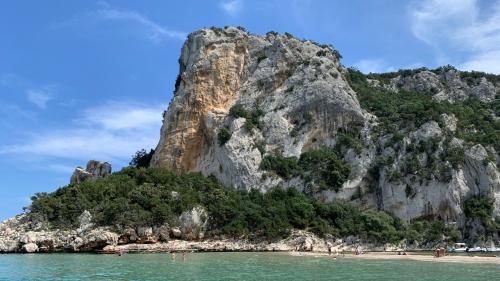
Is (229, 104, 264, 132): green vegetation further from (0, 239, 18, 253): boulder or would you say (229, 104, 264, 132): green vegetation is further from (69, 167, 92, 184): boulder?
(0, 239, 18, 253): boulder

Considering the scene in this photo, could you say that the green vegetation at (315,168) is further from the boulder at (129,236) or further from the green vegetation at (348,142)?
the boulder at (129,236)

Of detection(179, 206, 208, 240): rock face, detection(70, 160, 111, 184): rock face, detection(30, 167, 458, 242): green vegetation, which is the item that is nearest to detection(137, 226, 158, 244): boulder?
detection(30, 167, 458, 242): green vegetation

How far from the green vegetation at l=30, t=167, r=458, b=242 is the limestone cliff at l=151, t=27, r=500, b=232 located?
4217 mm

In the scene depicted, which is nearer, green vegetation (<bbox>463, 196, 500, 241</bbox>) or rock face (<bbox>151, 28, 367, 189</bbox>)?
green vegetation (<bbox>463, 196, 500, 241</bbox>)

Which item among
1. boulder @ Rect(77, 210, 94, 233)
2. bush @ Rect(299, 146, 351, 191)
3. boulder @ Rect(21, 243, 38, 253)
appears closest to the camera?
boulder @ Rect(21, 243, 38, 253)

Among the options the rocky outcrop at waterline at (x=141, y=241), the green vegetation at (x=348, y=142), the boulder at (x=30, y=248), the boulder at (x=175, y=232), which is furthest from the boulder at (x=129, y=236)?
the green vegetation at (x=348, y=142)

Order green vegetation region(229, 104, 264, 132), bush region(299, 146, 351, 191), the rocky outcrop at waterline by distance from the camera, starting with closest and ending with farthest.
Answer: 1. the rocky outcrop at waterline
2. bush region(299, 146, 351, 191)
3. green vegetation region(229, 104, 264, 132)

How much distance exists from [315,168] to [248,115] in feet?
36.3


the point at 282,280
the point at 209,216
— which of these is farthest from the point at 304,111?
the point at 282,280

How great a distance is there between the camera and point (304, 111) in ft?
227

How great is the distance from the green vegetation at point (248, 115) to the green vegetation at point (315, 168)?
4.44 meters

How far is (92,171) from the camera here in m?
75.4

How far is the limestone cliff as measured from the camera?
57.7m

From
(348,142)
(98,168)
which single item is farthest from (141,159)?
(348,142)
